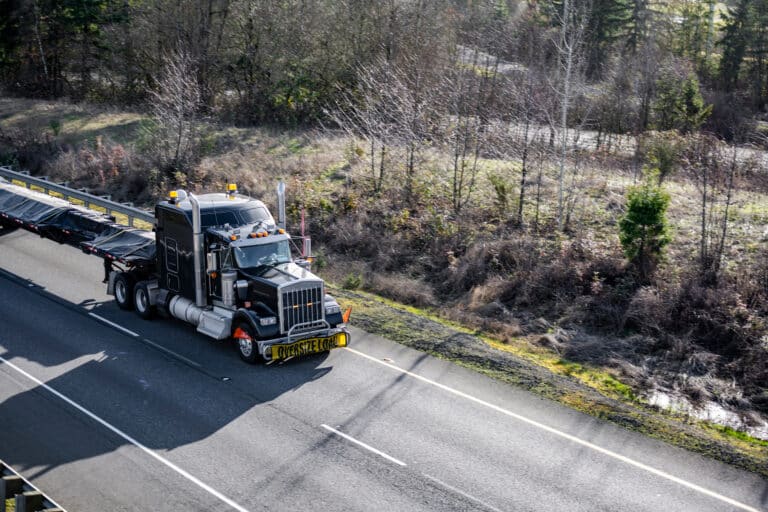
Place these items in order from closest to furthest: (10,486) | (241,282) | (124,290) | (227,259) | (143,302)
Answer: (10,486), (241,282), (227,259), (143,302), (124,290)

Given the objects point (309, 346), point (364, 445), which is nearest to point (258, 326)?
point (309, 346)

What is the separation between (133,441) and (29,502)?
370 centimetres

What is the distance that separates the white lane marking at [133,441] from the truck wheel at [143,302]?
3.30 m

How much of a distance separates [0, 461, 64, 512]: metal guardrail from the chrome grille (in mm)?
6517

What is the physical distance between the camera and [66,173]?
3341cm

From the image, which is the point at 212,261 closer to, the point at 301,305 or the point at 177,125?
the point at 301,305

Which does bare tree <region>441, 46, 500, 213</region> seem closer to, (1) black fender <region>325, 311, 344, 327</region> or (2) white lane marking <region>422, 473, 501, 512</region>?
(1) black fender <region>325, 311, 344, 327</region>

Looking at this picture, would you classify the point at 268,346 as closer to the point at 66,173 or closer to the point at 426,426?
the point at 426,426

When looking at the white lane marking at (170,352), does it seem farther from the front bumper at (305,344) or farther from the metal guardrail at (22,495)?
the metal guardrail at (22,495)

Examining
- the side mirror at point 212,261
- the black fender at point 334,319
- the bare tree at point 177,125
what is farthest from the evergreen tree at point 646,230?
the bare tree at point 177,125

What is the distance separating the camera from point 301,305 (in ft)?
53.2

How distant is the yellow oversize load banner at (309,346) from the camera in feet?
52.5

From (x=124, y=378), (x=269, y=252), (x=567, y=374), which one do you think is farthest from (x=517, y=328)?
(x=124, y=378)

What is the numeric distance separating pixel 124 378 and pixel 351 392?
4.61m
